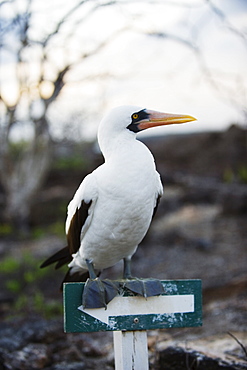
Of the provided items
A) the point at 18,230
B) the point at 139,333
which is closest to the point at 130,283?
the point at 139,333

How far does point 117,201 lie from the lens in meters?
2.99

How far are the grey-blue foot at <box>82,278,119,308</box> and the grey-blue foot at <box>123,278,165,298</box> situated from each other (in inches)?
3.7

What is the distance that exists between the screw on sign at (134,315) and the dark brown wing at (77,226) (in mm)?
466

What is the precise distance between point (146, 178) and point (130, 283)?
2.08 ft

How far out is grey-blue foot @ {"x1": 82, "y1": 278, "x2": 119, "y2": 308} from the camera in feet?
9.30

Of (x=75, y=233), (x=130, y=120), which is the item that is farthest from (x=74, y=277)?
(x=130, y=120)

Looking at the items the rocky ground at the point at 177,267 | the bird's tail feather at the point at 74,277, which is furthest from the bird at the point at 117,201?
the rocky ground at the point at 177,267

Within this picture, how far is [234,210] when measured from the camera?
28.6 feet

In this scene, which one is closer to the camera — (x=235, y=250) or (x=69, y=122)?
(x=235, y=250)

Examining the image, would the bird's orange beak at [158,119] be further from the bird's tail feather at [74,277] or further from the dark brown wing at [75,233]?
the bird's tail feather at [74,277]

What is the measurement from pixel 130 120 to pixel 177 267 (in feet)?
14.5

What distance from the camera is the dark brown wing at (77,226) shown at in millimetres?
3178

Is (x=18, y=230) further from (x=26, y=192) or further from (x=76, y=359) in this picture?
(x=76, y=359)

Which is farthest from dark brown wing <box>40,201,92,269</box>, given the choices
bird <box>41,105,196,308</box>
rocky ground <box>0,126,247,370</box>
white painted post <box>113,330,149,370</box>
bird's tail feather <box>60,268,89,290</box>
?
rocky ground <box>0,126,247,370</box>
